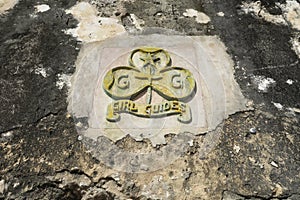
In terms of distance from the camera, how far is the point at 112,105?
2.04m

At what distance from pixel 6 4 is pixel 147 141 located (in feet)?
4.79

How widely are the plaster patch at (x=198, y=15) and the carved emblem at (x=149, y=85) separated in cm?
44

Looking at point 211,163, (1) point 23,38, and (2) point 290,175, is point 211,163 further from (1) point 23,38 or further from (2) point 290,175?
(1) point 23,38

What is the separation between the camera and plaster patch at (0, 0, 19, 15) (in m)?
2.60

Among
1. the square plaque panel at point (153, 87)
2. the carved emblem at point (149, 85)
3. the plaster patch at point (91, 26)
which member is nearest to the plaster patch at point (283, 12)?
the square plaque panel at point (153, 87)

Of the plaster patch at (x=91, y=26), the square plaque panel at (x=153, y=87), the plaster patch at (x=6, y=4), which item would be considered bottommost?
the square plaque panel at (x=153, y=87)

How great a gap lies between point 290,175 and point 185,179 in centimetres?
50

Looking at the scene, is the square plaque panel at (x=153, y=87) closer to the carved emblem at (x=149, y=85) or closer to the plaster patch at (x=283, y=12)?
the carved emblem at (x=149, y=85)

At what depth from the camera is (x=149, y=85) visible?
2.14 m

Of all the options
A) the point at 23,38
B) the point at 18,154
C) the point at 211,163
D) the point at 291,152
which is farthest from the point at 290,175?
the point at 23,38

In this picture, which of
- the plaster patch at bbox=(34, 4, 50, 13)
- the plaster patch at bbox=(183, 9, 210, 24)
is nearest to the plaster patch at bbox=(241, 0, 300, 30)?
the plaster patch at bbox=(183, 9, 210, 24)

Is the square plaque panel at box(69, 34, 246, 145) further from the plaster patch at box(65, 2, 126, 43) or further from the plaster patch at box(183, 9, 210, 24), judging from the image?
the plaster patch at box(183, 9, 210, 24)

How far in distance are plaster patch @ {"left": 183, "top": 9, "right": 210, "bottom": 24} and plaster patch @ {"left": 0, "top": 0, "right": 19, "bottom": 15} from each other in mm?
1158

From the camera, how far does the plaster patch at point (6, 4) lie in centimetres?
260
